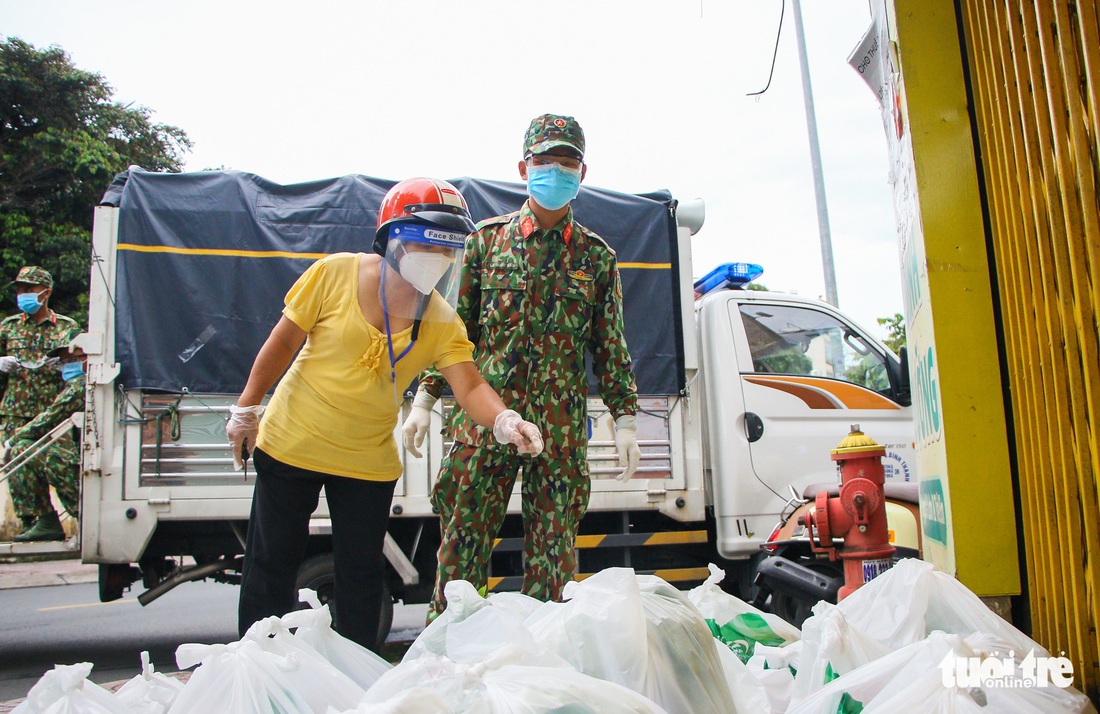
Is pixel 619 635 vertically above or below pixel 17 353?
below

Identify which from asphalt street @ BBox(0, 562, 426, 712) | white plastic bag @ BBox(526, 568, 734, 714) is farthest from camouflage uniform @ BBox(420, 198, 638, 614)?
asphalt street @ BBox(0, 562, 426, 712)

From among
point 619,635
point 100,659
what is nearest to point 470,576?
point 619,635

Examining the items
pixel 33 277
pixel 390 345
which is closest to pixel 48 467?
pixel 33 277

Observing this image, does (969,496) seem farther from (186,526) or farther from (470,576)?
(186,526)

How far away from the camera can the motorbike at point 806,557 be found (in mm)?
3750

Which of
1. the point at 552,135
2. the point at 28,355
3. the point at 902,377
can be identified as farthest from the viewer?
the point at 28,355

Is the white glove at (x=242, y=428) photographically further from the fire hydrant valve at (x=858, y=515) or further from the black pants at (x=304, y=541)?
the fire hydrant valve at (x=858, y=515)

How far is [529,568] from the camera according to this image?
287cm

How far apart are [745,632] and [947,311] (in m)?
1.10

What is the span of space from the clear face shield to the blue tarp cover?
2647 mm

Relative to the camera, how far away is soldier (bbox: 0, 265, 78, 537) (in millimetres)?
5934

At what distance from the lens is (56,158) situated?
14.4 metres

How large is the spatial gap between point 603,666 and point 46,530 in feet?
15.6

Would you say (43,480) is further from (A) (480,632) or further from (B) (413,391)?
(A) (480,632)
